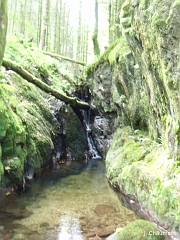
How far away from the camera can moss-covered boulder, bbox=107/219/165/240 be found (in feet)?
13.7

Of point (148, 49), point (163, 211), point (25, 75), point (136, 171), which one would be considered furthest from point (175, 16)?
point (25, 75)

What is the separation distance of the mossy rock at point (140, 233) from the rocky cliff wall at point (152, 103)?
48 cm

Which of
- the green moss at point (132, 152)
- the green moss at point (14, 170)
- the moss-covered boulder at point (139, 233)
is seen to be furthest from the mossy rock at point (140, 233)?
the green moss at point (14, 170)

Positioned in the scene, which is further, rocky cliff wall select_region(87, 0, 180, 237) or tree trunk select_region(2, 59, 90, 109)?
tree trunk select_region(2, 59, 90, 109)

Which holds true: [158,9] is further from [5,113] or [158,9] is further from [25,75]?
[25,75]

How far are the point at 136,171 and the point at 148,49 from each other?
10.7ft

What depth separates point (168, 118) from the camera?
602 cm

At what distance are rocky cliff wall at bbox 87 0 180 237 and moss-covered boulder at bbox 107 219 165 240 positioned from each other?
48 cm

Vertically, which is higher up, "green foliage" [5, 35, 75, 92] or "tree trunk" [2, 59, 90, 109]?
"green foliage" [5, 35, 75, 92]

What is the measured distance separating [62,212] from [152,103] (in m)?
3.92

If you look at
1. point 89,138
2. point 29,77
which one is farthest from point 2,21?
point 89,138

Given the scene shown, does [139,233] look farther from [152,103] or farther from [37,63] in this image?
[37,63]

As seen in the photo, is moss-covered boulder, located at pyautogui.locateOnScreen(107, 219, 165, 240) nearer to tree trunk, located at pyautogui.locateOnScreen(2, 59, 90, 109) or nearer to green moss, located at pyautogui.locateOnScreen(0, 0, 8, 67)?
green moss, located at pyautogui.locateOnScreen(0, 0, 8, 67)

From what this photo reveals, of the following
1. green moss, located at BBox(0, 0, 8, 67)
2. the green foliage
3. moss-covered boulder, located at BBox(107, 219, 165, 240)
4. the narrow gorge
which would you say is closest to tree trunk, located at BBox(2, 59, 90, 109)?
the narrow gorge
